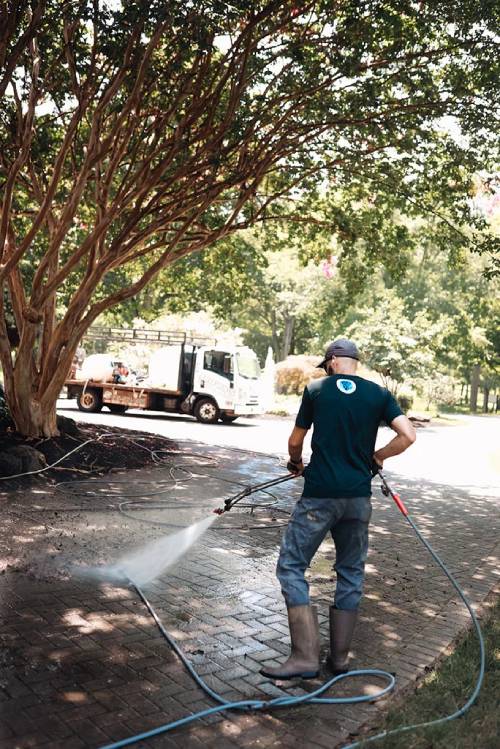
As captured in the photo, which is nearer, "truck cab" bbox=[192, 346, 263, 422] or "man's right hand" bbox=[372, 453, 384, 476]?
"man's right hand" bbox=[372, 453, 384, 476]

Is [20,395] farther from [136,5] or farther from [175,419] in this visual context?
[175,419]

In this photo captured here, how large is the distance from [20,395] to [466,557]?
7.95m

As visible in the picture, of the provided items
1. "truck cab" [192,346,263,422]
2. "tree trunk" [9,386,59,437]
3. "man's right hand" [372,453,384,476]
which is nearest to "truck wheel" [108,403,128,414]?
"truck cab" [192,346,263,422]

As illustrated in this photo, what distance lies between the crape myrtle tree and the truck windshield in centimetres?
980

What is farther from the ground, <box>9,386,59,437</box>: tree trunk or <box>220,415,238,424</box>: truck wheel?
<box>9,386,59,437</box>: tree trunk

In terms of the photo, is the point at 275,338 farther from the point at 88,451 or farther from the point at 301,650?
the point at 301,650

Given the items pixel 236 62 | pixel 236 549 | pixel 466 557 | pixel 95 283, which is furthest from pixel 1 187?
pixel 466 557

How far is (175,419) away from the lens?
25203mm

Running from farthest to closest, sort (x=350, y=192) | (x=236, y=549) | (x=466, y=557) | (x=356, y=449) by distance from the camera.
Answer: (x=350, y=192) → (x=466, y=557) → (x=236, y=549) → (x=356, y=449)

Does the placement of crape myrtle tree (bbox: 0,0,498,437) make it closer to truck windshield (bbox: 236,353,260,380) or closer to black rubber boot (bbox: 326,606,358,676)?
black rubber boot (bbox: 326,606,358,676)

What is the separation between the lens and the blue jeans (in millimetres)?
4484

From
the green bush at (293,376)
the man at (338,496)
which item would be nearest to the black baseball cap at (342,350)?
the man at (338,496)

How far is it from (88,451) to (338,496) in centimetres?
896

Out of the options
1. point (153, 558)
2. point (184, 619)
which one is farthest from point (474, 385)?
point (184, 619)
